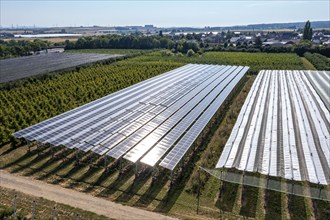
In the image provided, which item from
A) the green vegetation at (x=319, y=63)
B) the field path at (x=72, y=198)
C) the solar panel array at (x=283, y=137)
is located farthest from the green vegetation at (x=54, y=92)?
the solar panel array at (x=283, y=137)

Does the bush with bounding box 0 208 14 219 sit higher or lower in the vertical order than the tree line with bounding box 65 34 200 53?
lower

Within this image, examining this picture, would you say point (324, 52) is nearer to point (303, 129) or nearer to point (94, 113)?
point (303, 129)

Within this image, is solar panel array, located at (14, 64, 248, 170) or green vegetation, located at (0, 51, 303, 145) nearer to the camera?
A: solar panel array, located at (14, 64, 248, 170)

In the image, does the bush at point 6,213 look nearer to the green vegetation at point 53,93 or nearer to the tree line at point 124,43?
the green vegetation at point 53,93

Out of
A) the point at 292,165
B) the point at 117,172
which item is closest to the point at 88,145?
the point at 117,172

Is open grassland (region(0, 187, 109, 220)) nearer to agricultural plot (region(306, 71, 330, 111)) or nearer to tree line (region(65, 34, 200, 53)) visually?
agricultural plot (region(306, 71, 330, 111))

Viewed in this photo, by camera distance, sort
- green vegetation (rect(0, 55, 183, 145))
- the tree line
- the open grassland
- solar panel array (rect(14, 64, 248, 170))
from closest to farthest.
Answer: the open grassland < solar panel array (rect(14, 64, 248, 170)) < green vegetation (rect(0, 55, 183, 145)) < the tree line

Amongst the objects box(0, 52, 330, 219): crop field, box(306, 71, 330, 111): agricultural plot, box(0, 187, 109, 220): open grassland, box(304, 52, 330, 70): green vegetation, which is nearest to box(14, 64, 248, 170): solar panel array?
box(0, 52, 330, 219): crop field

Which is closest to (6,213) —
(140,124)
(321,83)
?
(140,124)
